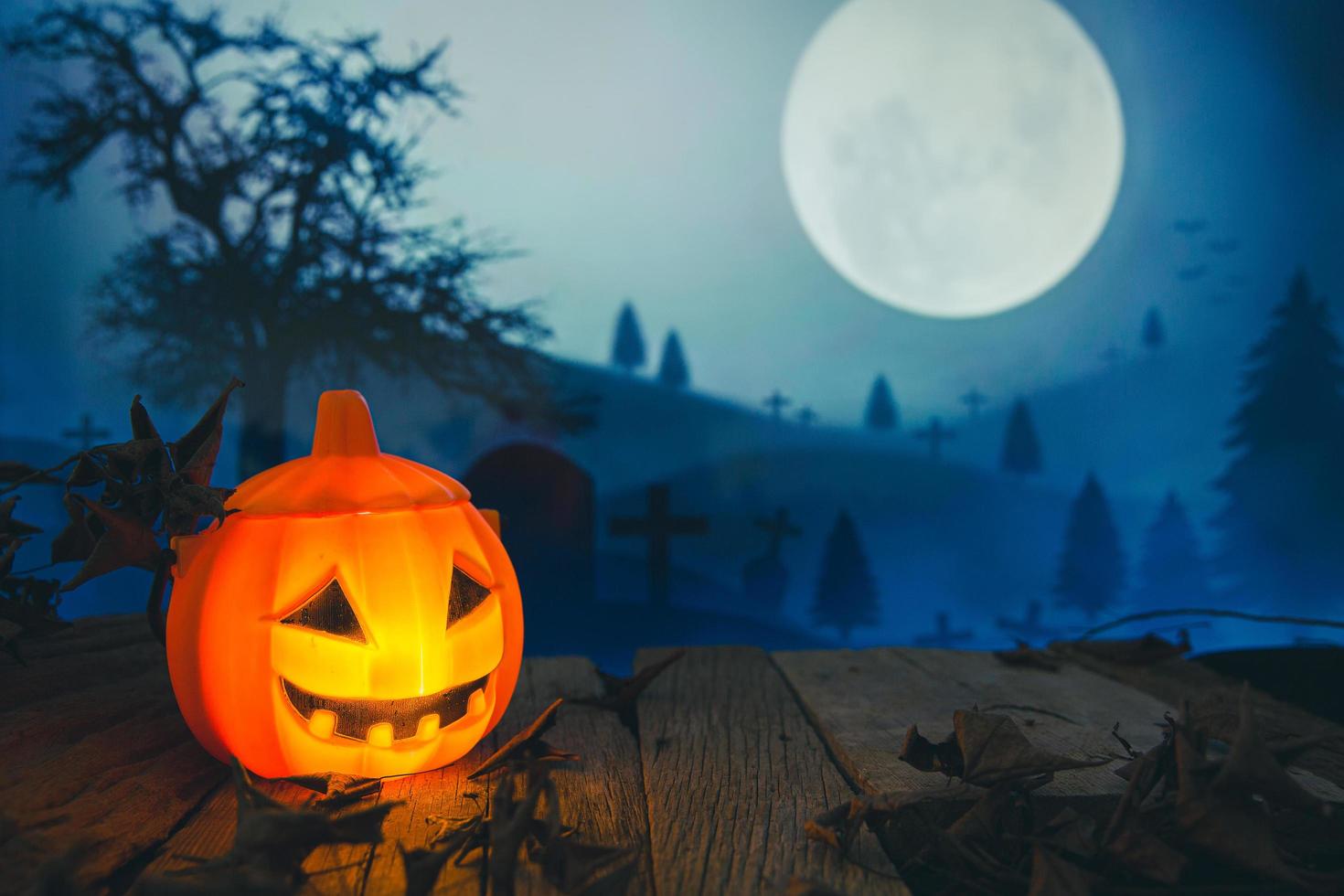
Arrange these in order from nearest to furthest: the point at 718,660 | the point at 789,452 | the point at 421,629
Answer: the point at 421,629 → the point at 718,660 → the point at 789,452

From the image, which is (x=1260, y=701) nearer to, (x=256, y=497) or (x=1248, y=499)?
(x=256, y=497)

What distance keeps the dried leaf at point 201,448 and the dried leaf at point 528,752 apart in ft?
2.14

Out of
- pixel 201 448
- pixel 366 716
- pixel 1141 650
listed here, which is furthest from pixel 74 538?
pixel 1141 650

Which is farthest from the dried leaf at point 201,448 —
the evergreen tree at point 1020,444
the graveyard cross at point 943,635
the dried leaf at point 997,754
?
the evergreen tree at point 1020,444

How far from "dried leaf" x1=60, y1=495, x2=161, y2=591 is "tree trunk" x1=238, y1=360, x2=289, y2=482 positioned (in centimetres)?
226

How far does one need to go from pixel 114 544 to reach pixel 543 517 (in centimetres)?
221

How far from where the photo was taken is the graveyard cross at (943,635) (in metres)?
3.70

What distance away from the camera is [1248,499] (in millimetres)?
3840

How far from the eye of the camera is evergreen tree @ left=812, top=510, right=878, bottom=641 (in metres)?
3.65

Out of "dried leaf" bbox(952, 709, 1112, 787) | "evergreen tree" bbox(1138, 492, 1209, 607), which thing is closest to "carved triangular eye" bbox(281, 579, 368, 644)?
"dried leaf" bbox(952, 709, 1112, 787)

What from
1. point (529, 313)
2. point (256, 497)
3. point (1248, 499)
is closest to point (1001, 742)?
point (256, 497)

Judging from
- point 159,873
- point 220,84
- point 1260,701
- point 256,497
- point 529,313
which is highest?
point 220,84

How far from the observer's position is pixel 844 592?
3650mm

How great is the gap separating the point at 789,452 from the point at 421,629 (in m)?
2.54
